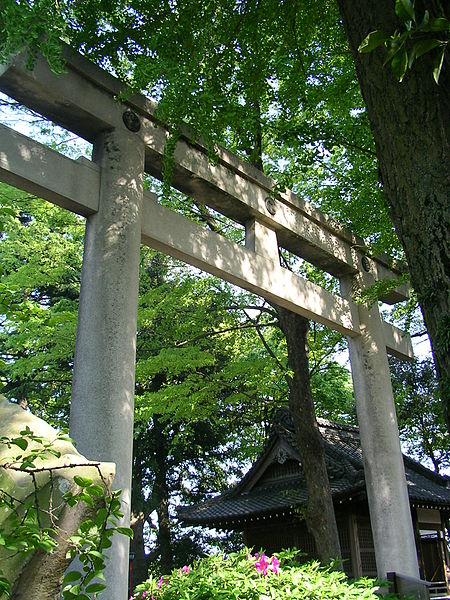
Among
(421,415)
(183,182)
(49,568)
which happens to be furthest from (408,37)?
(421,415)

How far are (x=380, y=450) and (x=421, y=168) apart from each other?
5.96m

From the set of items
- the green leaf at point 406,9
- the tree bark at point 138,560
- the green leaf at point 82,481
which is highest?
the green leaf at point 406,9

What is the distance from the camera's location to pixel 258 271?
6484 mm

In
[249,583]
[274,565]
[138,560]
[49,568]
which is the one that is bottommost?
[138,560]

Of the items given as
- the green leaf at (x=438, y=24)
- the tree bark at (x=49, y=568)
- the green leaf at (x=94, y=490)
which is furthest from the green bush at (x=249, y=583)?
the green leaf at (x=438, y=24)

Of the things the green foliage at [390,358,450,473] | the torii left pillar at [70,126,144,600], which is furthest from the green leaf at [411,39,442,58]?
the green foliage at [390,358,450,473]

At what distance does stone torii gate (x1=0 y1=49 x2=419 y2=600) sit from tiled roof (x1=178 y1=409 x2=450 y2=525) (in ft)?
13.8

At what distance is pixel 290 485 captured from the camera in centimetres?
1321

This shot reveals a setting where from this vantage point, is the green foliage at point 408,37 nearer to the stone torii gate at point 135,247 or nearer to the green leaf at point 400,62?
the green leaf at point 400,62

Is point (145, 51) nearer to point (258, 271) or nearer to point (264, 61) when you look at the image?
point (264, 61)

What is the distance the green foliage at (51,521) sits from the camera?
50.8 inches

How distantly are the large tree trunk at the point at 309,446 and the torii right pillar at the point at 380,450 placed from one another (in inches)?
42.6

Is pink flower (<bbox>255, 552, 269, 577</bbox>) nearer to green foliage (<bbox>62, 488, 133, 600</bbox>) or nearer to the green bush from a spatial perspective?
the green bush

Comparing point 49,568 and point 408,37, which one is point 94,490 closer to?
point 49,568
